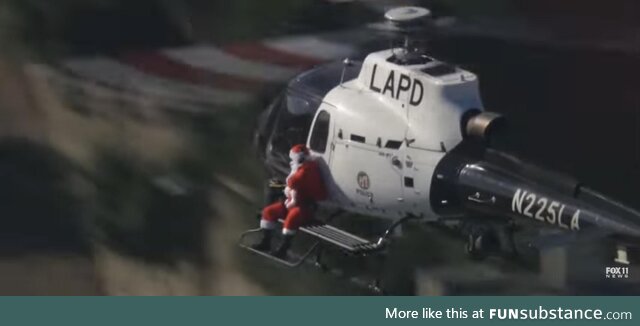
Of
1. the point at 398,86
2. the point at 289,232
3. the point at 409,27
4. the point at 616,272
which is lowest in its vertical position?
the point at 616,272

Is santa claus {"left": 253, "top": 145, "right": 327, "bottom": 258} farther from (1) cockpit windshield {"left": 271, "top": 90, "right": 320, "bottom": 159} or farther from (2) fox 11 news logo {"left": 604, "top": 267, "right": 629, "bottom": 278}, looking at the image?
(2) fox 11 news logo {"left": 604, "top": 267, "right": 629, "bottom": 278}

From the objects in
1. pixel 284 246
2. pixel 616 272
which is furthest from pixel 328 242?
pixel 616 272

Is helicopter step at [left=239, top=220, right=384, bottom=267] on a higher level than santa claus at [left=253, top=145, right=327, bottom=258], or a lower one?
lower

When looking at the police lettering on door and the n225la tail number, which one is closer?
the n225la tail number

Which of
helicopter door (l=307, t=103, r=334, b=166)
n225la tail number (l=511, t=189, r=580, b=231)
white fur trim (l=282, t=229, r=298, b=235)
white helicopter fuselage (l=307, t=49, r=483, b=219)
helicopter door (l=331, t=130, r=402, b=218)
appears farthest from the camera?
white fur trim (l=282, t=229, r=298, b=235)

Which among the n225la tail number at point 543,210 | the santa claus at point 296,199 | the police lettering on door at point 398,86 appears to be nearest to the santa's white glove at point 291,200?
the santa claus at point 296,199

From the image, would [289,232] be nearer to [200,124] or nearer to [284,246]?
[284,246]

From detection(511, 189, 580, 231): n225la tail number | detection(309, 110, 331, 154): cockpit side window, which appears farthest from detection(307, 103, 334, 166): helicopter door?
detection(511, 189, 580, 231): n225la tail number

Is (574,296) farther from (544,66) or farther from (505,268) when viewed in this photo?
(544,66)
